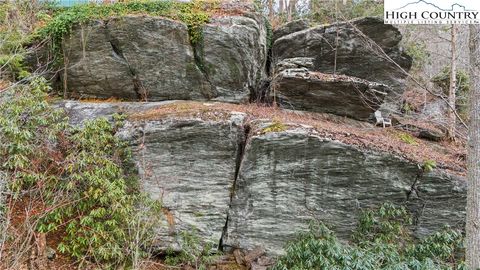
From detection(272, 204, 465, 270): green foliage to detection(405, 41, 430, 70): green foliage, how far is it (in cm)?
623

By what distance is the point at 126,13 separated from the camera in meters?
6.93

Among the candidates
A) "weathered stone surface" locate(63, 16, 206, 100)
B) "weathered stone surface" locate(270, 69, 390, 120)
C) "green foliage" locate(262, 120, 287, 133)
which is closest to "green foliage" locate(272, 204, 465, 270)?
"green foliage" locate(262, 120, 287, 133)

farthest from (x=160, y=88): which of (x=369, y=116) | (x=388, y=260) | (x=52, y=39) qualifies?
(x=388, y=260)

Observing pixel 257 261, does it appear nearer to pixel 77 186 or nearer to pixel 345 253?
pixel 345 253

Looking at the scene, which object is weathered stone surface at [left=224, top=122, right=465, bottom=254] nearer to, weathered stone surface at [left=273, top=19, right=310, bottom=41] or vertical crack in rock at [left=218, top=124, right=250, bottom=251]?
vertical crack in rock at [left=218, top=124, right=250, bottom=251]

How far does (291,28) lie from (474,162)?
5180 millimetres

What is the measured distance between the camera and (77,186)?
189 inches

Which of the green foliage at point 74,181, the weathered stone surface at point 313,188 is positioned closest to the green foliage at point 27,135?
the green foliage at point 74,181

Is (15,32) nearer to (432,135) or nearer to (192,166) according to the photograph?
(192,166)

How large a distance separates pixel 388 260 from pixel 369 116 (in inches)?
145

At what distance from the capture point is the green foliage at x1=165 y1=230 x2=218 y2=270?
5117 mm

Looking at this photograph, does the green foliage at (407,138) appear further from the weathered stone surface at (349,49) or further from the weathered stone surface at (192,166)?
the weathered stone surface at (192,166)

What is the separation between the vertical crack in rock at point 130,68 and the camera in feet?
22.5

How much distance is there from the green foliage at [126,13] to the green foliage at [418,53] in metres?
6.01
